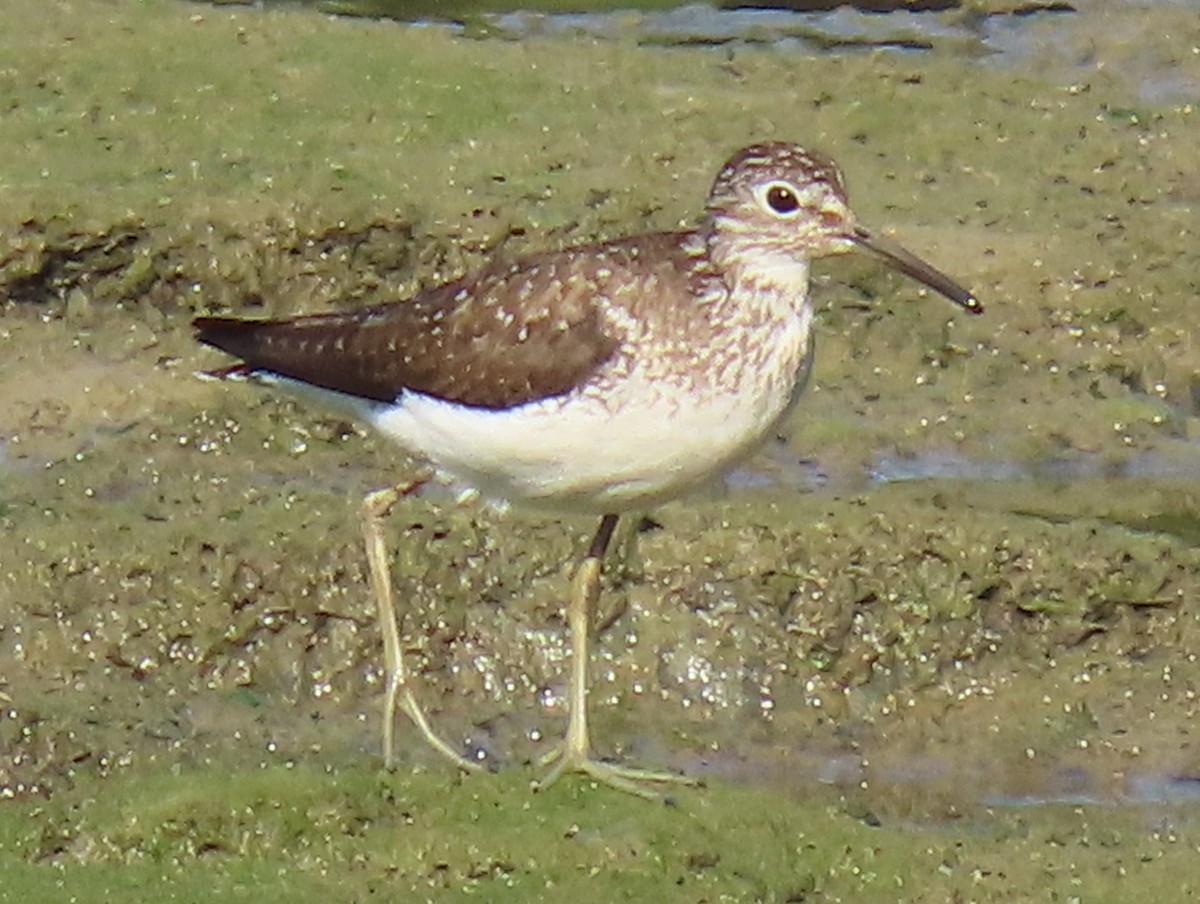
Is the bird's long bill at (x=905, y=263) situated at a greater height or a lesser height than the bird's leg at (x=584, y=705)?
greater

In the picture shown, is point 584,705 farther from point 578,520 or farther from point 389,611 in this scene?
point 578,520

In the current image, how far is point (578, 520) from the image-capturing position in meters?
8.45

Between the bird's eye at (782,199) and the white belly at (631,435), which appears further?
the bird's eye at (782,199)

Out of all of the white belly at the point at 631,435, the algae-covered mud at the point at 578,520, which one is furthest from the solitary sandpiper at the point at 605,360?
the algae-covered mud at the point at 578,520

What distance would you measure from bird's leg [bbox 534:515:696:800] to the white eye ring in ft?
3.33

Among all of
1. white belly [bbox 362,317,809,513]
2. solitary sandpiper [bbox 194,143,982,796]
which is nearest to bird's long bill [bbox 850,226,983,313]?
solitary sandpiper [bbox 194,143,982,796]

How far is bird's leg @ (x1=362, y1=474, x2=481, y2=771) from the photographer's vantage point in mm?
7539

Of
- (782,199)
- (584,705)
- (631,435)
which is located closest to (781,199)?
(782,199)

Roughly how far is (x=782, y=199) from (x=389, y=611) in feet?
5.49

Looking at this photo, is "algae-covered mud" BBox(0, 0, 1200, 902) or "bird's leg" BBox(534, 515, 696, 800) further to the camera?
"bird's leg" BBox(534, 515, 696, 800)

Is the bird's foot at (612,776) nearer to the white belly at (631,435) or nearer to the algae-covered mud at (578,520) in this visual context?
the algae-covered mud at (578,520)

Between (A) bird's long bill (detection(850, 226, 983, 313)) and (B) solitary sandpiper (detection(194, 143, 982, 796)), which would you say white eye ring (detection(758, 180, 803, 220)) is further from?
(A) bird's long bill (detection(850, 226, 983, 313))

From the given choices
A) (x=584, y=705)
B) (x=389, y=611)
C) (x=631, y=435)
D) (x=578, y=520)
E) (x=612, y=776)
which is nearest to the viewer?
(x=631, y=435)

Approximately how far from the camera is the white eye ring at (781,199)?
278 inches
